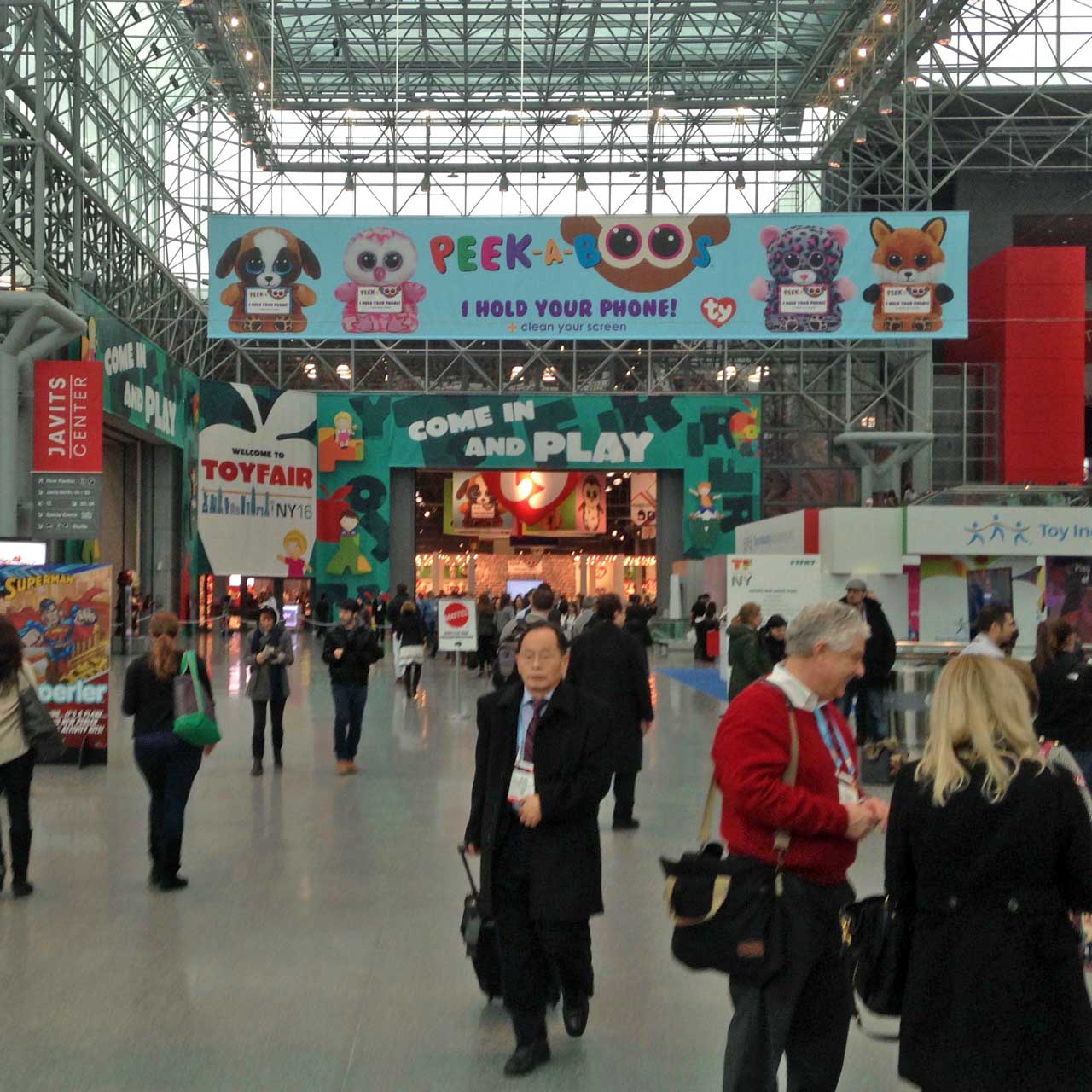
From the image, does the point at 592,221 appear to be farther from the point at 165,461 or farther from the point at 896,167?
the point at 896,167

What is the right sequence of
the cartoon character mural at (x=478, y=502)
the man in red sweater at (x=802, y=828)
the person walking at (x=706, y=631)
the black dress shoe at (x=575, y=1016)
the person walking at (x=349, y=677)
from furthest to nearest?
the cartoon character mural at (x=478, y=502) < the person walking at (x=706, y=631) < the person walking at (x=349, y=677) < the black dress shoe at (x=575, y=1016) < the man in red sweater at (x=802, y=828)

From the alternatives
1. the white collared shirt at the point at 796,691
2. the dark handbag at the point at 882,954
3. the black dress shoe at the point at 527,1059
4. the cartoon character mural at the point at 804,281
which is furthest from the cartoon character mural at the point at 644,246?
the dark handbag at the point at 882,954

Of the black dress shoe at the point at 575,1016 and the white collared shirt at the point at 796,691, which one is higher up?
the white collared shirt at the point at 796,691

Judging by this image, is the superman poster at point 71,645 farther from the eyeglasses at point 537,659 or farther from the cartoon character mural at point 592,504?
the cartoon character mural at point 592,504

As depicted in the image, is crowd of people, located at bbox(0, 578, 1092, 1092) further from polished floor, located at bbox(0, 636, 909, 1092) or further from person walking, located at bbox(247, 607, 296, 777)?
person walking, located at bbox(247, 607, 296, 777)

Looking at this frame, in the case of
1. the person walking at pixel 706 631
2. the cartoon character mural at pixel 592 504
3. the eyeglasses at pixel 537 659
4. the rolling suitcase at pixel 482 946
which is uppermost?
the cartoon character mural at pixel 592 504

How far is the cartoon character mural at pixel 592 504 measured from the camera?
44156 mm

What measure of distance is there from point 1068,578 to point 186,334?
24016 mm

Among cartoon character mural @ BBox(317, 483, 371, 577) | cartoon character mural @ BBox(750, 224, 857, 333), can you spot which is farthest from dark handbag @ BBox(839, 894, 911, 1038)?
cartoon character mural @ BBox(317, 483, 371, 577)

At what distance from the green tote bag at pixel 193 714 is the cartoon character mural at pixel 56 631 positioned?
463 centimetres

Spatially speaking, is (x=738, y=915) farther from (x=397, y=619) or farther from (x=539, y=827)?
(x=397, y=619)

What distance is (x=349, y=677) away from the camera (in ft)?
40.3

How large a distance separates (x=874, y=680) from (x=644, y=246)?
1484cm

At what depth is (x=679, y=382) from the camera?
4262 cm
